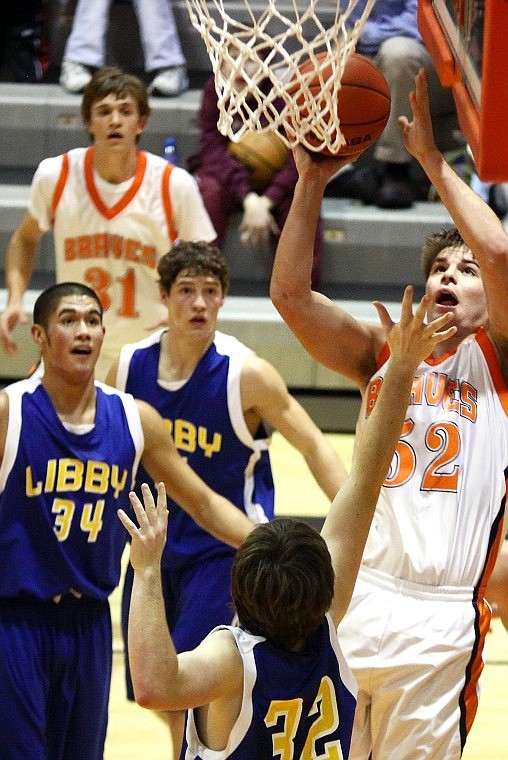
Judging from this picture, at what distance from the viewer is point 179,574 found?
4598 mm

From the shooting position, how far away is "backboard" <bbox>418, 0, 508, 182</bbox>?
8.39ft

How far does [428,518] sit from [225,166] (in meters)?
4.70

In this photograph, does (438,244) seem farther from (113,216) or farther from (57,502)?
(113,216)

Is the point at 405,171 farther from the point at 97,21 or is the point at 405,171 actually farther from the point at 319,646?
the point at 319,646

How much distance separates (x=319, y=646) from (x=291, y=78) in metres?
1.54

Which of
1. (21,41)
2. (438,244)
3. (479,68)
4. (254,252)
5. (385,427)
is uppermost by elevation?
(479,68)

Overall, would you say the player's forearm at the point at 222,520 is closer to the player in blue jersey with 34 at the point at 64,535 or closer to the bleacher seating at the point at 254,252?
the player in blue jersey with 34 at the point at 64,535

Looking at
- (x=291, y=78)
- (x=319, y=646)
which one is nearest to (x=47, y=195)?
(x=291, y=78)

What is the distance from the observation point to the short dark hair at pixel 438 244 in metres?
3.63

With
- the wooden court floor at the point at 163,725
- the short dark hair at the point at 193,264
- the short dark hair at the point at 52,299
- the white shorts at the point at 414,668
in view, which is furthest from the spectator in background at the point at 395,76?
the white shorts at the point at 414,668

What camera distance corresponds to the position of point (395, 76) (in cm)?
796

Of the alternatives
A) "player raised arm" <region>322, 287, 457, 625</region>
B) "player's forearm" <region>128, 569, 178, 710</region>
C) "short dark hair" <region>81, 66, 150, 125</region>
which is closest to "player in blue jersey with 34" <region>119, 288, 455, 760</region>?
"player's forearm" <region>128, 569, 178, 710</region>

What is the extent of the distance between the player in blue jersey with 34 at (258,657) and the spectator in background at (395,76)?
5.35m

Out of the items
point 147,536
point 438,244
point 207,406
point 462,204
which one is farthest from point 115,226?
point 147,536
